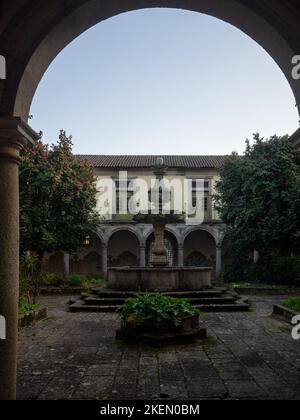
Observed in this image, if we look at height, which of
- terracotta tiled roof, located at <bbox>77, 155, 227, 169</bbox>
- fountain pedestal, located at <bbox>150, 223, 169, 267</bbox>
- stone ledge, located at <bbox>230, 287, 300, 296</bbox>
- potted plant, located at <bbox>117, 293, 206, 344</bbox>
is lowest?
Answer: stone ledge, located at <bbox>230, 287, 300, 296</bbox>

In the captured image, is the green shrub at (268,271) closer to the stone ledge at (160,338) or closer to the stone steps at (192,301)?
the stone steps at (192,301)

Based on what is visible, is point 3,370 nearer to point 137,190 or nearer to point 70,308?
point 70,308

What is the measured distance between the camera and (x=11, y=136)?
12.1ft

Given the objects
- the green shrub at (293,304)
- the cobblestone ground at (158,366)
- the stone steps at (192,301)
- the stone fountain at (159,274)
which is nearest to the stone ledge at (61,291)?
the stone fountain at (159,274)

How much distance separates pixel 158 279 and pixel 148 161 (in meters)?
20.5

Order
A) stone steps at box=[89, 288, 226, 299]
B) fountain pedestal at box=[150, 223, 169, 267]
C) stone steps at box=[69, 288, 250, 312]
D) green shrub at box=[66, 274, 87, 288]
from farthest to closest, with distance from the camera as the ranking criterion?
green shrub at box=[66, 274, 87, 288]
fountain pedestal at box=[150, 223, 169, 267]
stone steps at box=[89, 288, 226, 299]
stone steps at box=[69, 288, 250, 312]

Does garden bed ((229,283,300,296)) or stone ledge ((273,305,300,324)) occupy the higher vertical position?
stone ledge ((273,305,300,324))

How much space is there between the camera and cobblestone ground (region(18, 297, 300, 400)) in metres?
4.57

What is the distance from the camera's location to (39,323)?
32.5 ft

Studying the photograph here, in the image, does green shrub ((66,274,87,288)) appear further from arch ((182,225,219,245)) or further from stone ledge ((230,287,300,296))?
arch ((182,225,219,245))

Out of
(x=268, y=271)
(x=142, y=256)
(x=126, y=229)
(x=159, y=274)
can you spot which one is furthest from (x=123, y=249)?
(x=159, y=274)

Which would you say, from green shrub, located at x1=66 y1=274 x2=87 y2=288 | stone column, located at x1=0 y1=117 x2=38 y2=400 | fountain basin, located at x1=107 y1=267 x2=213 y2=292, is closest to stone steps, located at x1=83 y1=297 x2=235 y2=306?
fountain basin, located at x1=107 y1=267 x2=213 y2=292

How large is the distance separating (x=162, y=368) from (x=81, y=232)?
15.2 meters

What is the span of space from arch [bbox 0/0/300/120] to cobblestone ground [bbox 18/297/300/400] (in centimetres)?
326
